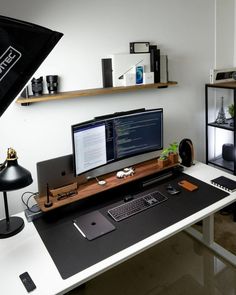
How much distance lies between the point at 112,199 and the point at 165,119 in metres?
0.99

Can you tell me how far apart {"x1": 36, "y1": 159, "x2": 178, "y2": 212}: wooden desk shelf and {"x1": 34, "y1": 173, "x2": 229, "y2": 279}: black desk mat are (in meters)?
0.05

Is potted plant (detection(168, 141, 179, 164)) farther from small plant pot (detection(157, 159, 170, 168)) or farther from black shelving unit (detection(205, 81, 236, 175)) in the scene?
black shelving unit (detection(205, 81, 236, 175))

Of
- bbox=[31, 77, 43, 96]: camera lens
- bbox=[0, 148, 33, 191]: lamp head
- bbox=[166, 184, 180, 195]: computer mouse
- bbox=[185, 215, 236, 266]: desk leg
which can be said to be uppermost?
bbox=[31, 77, 43, 96]: camera lens

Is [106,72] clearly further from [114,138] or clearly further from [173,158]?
[173,158]

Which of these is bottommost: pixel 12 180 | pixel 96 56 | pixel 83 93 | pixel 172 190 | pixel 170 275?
pixel 170 275

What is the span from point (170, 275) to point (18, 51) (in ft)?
6.26

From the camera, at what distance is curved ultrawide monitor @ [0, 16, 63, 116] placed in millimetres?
780

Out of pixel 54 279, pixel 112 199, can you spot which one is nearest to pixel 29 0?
pixel 112 199

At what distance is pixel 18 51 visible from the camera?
2.65ft

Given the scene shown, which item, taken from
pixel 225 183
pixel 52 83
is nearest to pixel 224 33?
pixel 225 183

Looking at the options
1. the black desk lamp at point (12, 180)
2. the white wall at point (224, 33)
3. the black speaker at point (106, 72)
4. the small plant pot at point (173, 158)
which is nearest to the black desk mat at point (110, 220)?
the black desk lamp at point (12, 180)

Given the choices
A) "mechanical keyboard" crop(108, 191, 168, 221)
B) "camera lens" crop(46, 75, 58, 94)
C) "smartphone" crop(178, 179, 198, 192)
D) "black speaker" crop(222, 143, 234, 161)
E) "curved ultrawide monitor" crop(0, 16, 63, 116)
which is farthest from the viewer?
"black speaker" crop(222, 143, 234, 161)

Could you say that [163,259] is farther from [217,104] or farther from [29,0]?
[29,0]

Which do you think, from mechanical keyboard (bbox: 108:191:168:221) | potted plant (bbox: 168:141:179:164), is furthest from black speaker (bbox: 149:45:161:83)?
mechanical keyboard (bbox: 108:191:168:221)
